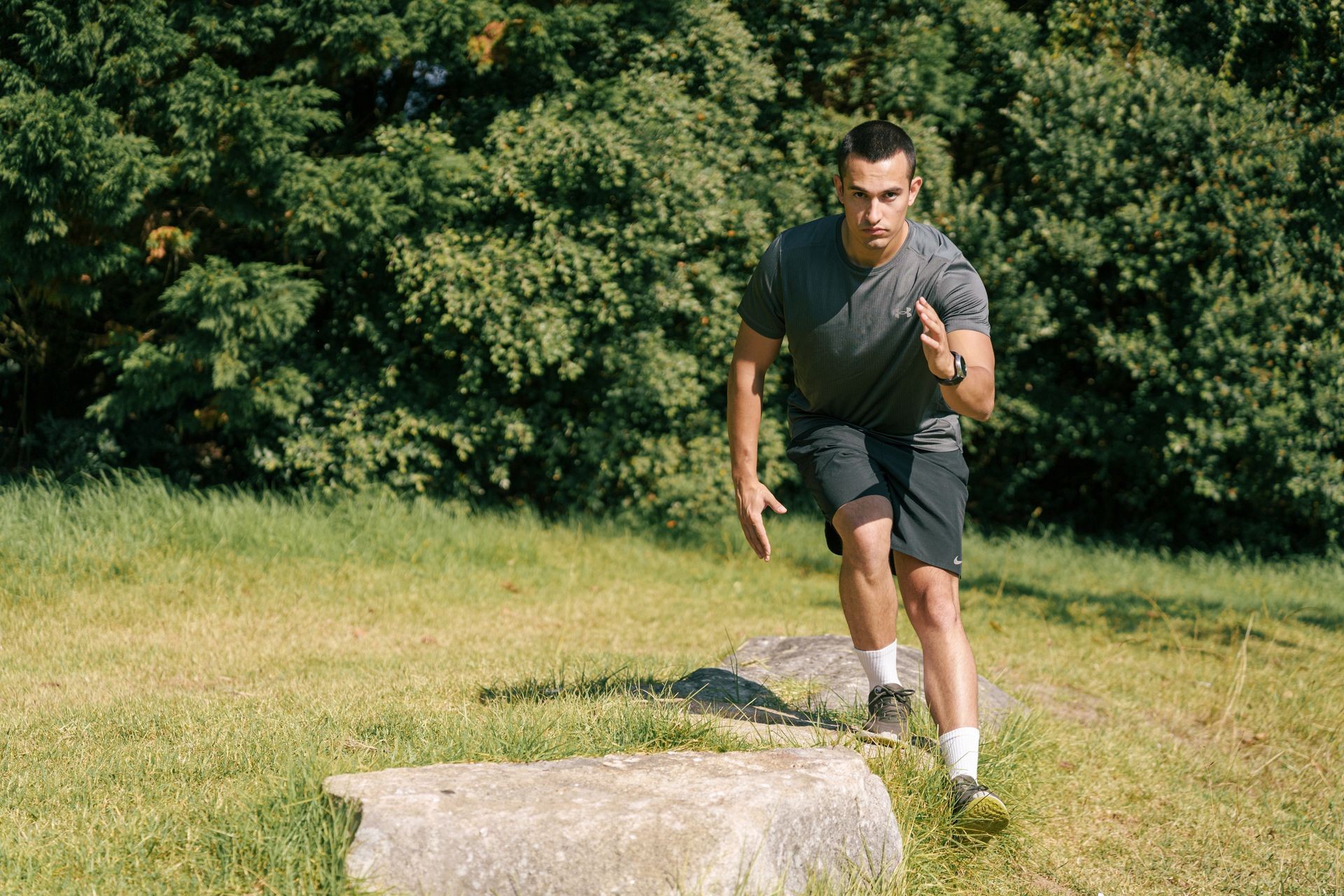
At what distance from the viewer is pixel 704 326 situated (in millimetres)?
10594

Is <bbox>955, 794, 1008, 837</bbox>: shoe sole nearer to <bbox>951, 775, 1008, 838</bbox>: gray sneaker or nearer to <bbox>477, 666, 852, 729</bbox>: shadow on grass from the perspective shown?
<bbox>951, 775, 1008, 838</bbox>: gray sneaker

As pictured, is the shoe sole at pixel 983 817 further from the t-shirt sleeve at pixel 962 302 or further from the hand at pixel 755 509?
the t-shirt sleeve at pixel 962 302

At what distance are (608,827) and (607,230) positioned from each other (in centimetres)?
769

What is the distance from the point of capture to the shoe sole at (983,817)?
3631 millimetres

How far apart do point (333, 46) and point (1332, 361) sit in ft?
30.0

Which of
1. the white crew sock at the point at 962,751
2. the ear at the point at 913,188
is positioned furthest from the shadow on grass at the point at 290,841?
the ear at the point at 913,188

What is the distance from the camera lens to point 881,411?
414 cm

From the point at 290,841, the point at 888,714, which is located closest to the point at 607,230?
the point at 888,714

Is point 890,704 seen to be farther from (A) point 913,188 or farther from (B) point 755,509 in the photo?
(A) point 913,188

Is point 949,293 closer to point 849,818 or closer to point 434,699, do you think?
point 849,818

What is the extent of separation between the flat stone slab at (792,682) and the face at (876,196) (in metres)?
1.70

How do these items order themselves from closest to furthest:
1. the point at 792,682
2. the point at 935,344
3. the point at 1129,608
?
the point at 935,344 → the point at 792,682 → the point at 1129,608

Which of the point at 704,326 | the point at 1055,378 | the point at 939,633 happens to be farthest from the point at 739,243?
the point at 939,633

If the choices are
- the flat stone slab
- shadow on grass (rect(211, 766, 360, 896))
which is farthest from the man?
shadow on grass (rect(211, 766, 360, 896))
